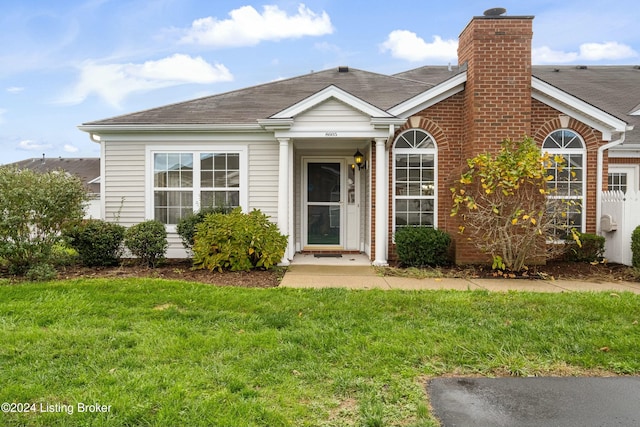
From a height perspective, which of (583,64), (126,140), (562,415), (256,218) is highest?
→ (583,64)

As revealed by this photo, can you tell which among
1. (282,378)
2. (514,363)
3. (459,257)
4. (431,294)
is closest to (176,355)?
(282,378)

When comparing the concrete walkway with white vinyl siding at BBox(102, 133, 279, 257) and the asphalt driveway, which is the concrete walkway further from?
the asphalt driveway

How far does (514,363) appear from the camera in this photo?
345 centimetres

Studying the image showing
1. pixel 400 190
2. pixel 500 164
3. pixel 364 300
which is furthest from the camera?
pixel 400 190

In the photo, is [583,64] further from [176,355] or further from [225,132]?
[176,355]

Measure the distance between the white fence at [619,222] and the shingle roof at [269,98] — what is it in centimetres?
475

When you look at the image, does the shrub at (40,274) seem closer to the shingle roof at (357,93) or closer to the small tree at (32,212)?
the small tree at (32,212)

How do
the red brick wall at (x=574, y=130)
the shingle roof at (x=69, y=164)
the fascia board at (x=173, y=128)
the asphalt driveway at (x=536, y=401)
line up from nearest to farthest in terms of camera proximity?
the asphalt driveway at (x=536, y=401), the red brick wall at (x=574, y=130), the fascia board at (x=173, y=128), the shingle roof at (x=69, y=164)

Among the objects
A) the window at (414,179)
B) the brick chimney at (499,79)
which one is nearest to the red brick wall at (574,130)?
the brick chimney at (499,79)

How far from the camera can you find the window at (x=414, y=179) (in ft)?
28.3

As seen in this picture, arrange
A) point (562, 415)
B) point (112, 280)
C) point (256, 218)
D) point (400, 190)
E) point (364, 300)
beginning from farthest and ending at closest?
1. point (400, 190)
2. point (256, 218)
3. point (112, 280)
4. point (364, 300)
5. point (562, 415)

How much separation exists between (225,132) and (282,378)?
6.93 m

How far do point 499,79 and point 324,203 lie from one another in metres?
4.80

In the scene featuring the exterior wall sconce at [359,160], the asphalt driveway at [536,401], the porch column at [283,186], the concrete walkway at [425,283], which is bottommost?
the asphalt driveway at [536,401]
